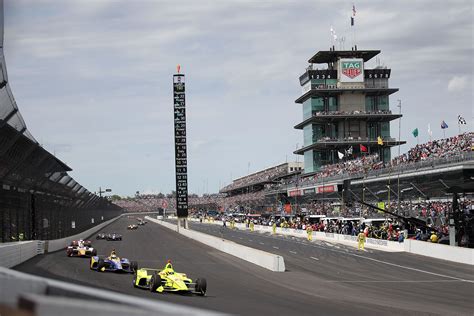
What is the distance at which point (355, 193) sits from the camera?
68688 millimetres

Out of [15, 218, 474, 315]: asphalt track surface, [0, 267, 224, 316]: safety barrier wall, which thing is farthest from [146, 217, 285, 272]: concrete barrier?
[0, 267, 224, 316]: safety barrier wall

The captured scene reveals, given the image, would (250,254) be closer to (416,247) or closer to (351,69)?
(416,247)

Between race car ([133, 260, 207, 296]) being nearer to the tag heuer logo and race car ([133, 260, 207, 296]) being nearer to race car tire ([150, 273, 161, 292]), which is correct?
race car tire ([150, 273, 161, 292])

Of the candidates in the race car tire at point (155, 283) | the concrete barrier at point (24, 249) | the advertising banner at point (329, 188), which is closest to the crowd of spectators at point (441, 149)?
the advertising banner at point (329, 188)

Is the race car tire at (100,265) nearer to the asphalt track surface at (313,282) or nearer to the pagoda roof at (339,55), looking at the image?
the asphalt track surface at (313,282)

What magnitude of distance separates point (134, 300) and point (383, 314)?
11703 millimetres

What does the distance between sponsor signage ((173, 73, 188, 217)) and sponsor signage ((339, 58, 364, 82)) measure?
2093 inches

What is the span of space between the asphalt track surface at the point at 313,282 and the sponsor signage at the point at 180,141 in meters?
26.8

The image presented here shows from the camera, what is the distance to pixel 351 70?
110750 millimetres

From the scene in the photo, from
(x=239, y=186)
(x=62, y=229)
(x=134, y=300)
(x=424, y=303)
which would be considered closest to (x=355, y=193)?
(x=62, y=229)

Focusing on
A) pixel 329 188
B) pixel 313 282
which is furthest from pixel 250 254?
pixel 329 188

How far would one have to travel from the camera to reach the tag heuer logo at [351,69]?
110 meters

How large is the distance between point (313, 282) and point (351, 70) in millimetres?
92048

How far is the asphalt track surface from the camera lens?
15547 millimetres
